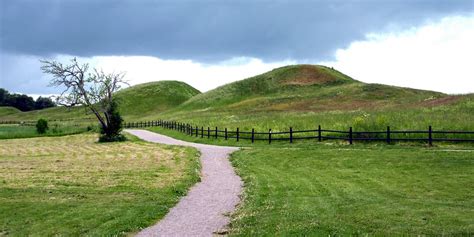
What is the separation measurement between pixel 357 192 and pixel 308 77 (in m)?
111

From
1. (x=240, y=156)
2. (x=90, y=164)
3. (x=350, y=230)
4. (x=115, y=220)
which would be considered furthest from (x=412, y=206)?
(x=90, y=164)

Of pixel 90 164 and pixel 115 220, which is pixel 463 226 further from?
pixel 90 164

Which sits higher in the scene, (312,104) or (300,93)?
(300,93)

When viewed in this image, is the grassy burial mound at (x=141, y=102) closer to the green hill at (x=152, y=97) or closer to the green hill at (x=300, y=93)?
the green hill at (x=152, y=97)

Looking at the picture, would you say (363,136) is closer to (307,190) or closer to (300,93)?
(307,190)

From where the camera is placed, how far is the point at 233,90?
12838cm

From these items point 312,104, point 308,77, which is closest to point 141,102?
point 308,77

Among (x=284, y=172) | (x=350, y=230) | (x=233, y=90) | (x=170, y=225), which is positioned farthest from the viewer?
(x=233, y=90)

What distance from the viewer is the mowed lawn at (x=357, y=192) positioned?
12.4m

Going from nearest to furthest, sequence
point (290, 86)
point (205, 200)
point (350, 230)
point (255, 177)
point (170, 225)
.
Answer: point (350, 230) → point (170, 225) → point (205, 200) → point (255, 177) → point (290, 86)

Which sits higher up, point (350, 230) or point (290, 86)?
point (290, 86)

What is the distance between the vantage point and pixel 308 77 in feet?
417

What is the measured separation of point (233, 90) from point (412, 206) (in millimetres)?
113949

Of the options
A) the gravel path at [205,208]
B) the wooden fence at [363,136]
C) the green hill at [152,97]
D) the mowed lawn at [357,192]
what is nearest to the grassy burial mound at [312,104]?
the wooden fence at [363,136]
